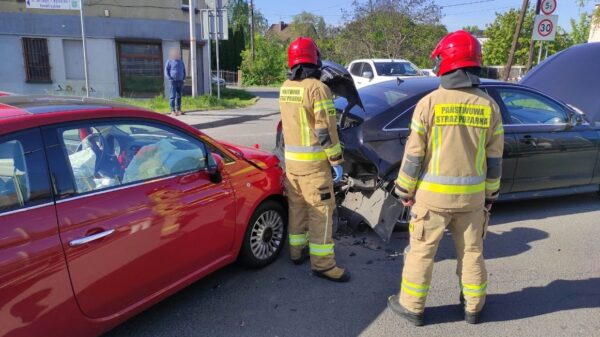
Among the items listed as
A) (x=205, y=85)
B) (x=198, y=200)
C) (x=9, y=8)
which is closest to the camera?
(x=198, y=200)

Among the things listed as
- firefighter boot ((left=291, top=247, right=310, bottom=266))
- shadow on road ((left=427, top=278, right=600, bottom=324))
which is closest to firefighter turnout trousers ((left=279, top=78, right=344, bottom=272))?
firefighter boot ((left=291, top=247, right=310, bottom=266))

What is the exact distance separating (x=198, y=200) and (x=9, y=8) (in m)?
18.5

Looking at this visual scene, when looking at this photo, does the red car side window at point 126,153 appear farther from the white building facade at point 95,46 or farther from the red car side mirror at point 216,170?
the white building facade at point 95,46

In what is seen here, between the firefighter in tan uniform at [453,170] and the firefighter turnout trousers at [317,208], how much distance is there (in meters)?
0.75

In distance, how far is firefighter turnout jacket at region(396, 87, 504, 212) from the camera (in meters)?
2.90

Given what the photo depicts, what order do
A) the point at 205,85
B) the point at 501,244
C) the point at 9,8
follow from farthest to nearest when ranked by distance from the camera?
the point at 205,85 → the point at 9,8 → the point at 501,244

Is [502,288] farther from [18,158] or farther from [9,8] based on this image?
[9,8]

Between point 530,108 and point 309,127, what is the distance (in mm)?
3306

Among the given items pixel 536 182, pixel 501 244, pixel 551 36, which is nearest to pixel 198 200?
pixel 501 244

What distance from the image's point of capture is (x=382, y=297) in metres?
3.60

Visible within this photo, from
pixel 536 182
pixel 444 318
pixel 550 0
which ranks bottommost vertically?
pixel 444 318

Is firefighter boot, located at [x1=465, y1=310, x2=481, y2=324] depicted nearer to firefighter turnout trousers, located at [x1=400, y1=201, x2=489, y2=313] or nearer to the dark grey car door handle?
firefighter turnout trousers, located at [x1=400, y1=201, x2=489, y2=313]

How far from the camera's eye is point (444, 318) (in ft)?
10.9

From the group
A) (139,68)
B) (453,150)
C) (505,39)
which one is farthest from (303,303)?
(505,39)
